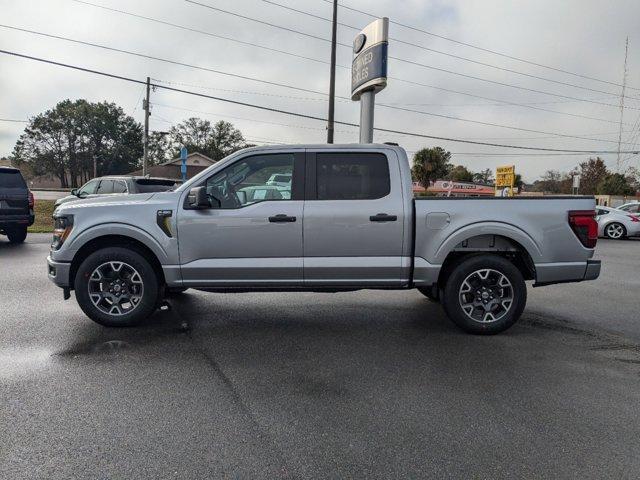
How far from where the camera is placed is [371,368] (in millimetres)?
4070

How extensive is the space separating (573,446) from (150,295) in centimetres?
409

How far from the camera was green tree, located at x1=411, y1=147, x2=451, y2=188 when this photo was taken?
185 ft

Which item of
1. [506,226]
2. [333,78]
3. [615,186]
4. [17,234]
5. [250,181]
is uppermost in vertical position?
[333,78]

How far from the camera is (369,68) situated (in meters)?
15.1

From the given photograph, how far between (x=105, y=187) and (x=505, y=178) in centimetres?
2057

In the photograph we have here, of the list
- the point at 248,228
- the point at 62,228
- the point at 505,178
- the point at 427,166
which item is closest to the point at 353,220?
the point at 248,228

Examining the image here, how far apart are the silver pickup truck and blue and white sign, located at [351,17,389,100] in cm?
1056

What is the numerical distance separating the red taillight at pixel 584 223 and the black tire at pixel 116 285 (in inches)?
180

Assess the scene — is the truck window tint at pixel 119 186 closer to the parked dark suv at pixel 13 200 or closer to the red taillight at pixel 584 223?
the parked dark suv at pixel 13 200

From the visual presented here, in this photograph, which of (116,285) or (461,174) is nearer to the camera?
(116,285)

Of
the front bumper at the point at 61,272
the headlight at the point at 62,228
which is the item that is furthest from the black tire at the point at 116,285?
the headlight at the point at 62,228

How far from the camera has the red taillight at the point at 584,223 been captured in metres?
4.91

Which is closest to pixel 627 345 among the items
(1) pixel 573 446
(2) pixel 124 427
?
(1) pixel 573 446

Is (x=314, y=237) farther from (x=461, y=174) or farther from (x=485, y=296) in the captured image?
(x=461, y=174)
